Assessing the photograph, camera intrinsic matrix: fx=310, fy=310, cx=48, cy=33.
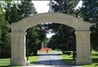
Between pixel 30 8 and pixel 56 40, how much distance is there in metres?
9.74

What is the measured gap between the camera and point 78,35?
2992 centimetres

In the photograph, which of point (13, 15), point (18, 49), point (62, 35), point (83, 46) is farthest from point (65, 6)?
point (18, 49)

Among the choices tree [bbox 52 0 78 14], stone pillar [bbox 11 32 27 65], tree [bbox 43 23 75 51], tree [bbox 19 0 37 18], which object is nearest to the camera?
stone pillar [bbox 11 32 27 65]

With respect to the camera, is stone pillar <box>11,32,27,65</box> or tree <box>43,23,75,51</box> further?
tree <box>43,23,75,51</box>

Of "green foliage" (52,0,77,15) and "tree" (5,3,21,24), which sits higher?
"green foliage" (52,0,77,15)

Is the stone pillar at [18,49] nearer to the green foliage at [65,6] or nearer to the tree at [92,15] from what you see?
the tree at [92,15]

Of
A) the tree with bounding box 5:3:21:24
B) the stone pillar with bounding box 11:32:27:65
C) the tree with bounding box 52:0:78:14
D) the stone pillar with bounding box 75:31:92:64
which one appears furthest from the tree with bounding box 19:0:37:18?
the stone pillar with bounding box 75:31:92:64

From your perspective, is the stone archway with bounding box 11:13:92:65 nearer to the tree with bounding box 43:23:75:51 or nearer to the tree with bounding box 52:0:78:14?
the tree with bounding box 43:23:75:51

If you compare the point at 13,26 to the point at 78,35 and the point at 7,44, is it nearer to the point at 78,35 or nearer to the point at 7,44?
the point at 78,35

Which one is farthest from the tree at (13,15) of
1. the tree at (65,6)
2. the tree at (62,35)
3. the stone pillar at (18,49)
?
the stone pillar at (18,49)

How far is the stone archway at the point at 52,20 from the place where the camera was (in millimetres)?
29594

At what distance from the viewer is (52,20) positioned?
1180 inches

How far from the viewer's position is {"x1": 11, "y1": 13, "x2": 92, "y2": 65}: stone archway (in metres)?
29.6

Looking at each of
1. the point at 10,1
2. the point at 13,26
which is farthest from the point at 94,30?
the point at 10,1
